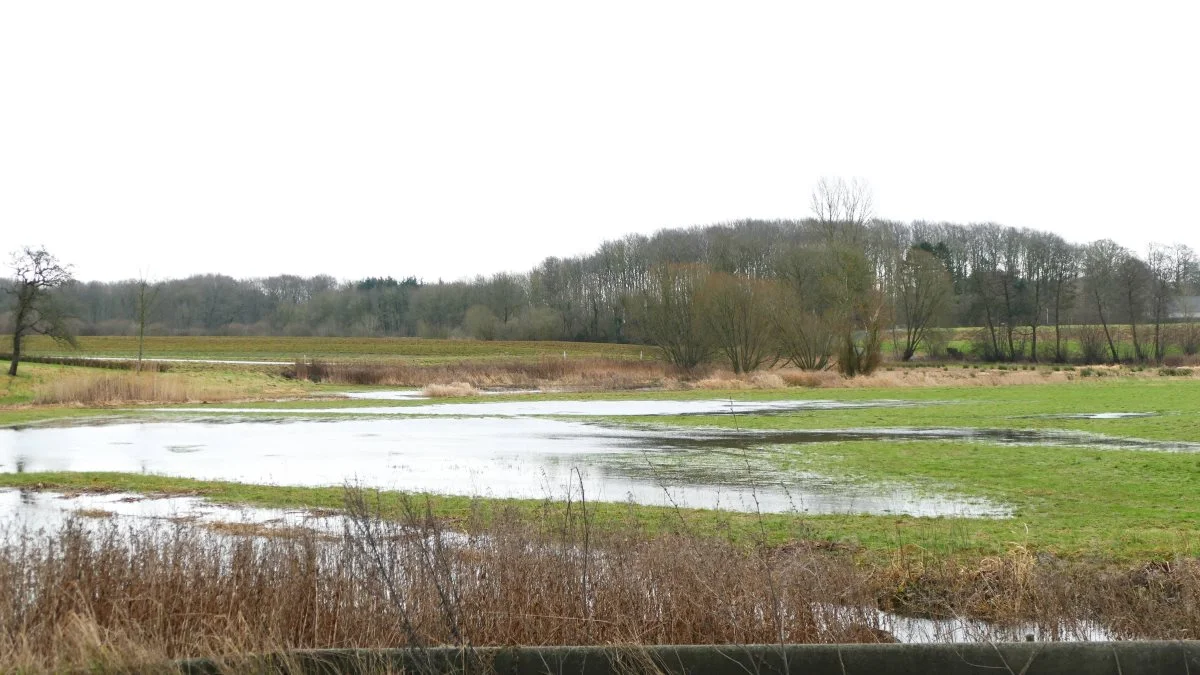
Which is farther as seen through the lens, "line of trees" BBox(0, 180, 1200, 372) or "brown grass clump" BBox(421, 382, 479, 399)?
"line of trees" BBox(0, 180, 1200, 372)

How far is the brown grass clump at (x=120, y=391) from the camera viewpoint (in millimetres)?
46000

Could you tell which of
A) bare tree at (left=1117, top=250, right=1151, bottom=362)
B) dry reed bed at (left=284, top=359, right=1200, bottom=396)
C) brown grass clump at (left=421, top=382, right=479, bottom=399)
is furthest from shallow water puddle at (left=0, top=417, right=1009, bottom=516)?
bare tree at (left=1117, top=250, right=1151, bottom=362)

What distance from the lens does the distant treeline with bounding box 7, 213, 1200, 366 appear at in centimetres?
6869

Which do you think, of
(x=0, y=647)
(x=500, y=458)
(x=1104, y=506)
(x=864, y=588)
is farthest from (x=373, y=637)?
(x=500, y=458)

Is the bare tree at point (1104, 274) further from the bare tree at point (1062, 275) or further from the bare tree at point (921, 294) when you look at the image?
the bare tree at point (921, 294)

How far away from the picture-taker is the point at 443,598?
6.96 metres

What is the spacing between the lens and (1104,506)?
1469cm

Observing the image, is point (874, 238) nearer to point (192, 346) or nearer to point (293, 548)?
point (192, 346)

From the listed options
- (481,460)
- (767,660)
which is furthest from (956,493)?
(767,660)

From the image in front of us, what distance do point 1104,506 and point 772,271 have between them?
242 feet

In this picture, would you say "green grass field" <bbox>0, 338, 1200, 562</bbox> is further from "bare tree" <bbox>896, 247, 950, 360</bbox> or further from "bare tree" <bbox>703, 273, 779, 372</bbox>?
"bare tree" <bbox>896, 247, 950, 360</bbox>

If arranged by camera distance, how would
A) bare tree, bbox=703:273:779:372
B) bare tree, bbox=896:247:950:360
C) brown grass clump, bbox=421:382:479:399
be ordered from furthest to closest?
bare tree, bbox=896:247:950:360, bare tree, bbox=703:273:779:372, brown grass clump, bbox=421:382:479:399

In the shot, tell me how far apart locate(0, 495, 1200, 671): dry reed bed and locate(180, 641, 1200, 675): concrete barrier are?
9.8 inches

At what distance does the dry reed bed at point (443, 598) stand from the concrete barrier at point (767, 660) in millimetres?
250
